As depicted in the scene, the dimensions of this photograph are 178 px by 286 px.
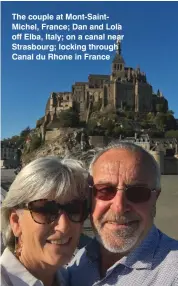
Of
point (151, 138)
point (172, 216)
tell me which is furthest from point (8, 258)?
point (151, 138)

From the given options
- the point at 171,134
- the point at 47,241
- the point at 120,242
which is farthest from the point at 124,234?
the point at 171,134

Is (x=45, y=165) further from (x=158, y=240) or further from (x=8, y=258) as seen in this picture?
(x=158, y=240)

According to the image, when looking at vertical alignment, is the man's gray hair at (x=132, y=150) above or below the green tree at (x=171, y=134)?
below

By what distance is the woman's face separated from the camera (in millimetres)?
1079

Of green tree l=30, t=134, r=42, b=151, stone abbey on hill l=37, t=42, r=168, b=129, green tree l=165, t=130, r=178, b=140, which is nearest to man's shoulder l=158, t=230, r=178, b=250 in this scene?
green tree l=165, t=130, r=178, b=140

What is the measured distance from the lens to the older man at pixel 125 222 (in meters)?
1.16

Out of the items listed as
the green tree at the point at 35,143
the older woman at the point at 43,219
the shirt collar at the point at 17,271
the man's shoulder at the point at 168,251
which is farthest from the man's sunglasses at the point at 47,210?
the green tree at the point at 35,143

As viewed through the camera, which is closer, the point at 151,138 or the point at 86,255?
the point at 86,255

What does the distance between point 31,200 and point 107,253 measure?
0.32 meters

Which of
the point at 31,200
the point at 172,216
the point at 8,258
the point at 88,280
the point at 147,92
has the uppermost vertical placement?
the point at 147,92

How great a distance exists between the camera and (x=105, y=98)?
1652 inches

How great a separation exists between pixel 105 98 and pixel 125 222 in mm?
41072

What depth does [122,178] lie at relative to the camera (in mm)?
1225

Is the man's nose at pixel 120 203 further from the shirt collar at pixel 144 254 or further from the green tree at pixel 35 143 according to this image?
the green tree at pixel 35 143
